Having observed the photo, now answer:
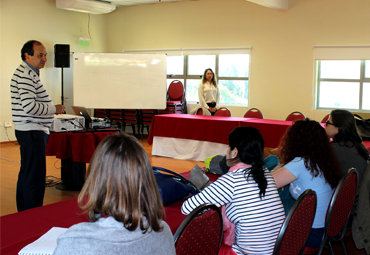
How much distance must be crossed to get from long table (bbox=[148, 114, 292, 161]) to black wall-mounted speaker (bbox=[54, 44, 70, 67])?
3.10 meters

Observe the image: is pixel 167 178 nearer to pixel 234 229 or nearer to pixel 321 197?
pixel 234 229

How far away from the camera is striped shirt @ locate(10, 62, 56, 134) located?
9.01 ft

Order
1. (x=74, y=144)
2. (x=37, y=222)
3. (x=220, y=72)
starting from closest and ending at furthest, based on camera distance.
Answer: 1. (x=37, y=222)
2. (x=74, y=144)
3. (x=220, y=72)

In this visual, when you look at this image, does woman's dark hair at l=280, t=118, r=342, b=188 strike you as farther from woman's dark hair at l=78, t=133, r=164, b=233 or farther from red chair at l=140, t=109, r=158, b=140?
red chair at l=140, t=109, r=158, b=140

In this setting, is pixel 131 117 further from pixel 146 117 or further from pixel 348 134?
pixel 348 134

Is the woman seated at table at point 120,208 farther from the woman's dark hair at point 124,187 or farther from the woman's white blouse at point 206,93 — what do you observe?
the woman's white blouse at point 206,93

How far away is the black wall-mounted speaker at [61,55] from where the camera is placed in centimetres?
750

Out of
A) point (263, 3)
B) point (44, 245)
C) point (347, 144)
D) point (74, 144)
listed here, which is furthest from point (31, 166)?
point (263, 3)

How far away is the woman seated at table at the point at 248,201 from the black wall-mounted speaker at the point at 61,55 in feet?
22.2

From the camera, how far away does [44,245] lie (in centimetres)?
118

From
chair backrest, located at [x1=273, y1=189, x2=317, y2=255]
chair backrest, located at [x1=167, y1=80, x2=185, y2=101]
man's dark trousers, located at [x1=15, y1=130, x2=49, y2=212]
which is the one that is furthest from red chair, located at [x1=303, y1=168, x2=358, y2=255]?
chair backrest, located at [x1=167, y1=80, x2=185, y2=101]

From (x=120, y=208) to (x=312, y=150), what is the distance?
1388 mm

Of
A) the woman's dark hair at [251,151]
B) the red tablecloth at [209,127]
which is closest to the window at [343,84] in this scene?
the red tablecloth at [209,127]

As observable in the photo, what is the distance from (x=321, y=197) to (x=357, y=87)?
5.54m
